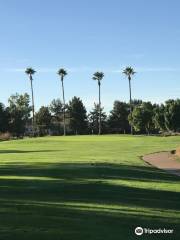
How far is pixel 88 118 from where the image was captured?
186 meters

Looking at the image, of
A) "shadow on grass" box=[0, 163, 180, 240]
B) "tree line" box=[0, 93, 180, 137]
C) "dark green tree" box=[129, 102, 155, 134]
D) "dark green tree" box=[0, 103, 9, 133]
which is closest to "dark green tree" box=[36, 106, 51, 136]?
"tree line" box=[0, 93, 180, 137]

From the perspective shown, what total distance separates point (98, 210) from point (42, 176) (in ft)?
34.0

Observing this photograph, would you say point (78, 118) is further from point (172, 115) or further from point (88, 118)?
point (172, 115)

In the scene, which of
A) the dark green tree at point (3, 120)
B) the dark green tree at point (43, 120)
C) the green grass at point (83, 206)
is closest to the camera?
the green grass at point (83, 206)

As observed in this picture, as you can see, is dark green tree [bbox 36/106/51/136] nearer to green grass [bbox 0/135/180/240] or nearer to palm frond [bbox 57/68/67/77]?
palm frond [bbox 57/68/67/77]

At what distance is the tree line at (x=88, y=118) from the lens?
136m

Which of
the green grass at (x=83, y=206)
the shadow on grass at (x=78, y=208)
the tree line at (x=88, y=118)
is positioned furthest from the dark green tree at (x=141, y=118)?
the shadow on grass at (x=78, y=208)

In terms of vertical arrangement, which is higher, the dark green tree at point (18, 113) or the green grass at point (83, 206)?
the dark green tree at point (18, 113)

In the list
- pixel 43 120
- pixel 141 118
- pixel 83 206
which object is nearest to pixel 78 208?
pixel 83 206

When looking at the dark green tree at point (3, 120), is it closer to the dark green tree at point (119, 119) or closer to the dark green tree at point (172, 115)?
the dark green tree at point (119, 119)

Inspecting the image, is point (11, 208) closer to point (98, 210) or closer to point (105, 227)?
point (98, 210)

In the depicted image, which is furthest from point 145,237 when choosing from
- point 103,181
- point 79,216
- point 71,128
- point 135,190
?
point 71,128

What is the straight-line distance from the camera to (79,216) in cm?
1375

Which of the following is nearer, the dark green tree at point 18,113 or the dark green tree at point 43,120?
the dark green tree at point 18,113
